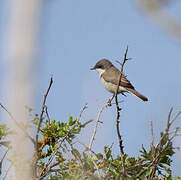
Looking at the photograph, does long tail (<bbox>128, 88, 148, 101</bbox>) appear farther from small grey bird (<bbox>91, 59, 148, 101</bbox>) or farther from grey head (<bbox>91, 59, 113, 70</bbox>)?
grey head (<bbox>91, 59, 113, 70</bbox>)

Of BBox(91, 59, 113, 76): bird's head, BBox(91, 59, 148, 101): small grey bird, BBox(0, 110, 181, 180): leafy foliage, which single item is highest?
BBox(91, 59, 113, 76): bird's head

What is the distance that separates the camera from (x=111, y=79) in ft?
32.9

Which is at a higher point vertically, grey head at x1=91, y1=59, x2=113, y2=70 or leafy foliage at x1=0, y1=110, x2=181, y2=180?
grey head at x1=91, y1=59, x2=113, y2=70

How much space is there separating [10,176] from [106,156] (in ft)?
2.91

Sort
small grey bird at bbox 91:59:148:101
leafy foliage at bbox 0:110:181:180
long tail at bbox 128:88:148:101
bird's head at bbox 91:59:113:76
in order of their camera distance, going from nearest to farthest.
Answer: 1. leafy foliage at bbox 0:110:181:180
2. long tail at bbox 128:88:148:101
3. small grey bird at bbox 91:59:148:101
4. bird's head at bbox 91:59:113:76

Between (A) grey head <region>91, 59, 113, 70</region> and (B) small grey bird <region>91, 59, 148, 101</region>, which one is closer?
(B) small grey bird <region>91, 59, 148, 101</region>

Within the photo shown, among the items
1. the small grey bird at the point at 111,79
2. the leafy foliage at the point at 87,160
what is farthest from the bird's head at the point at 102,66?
the leafy foliage at the point at 87,160

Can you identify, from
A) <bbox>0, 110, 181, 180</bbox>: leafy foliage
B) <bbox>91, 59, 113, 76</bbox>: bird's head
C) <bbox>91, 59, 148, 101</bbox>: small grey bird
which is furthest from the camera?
<bbox>91, 59, 113, 76</bbox>: bird's head

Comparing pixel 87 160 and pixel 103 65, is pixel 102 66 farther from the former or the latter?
pixel 87 160

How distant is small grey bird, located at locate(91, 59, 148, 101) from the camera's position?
9.40 meters

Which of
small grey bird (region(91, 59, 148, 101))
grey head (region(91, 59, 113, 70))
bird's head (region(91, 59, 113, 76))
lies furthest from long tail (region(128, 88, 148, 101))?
grey head (region(91, 59, 113, 70))

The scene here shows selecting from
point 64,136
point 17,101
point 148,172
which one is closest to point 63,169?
point 64,136

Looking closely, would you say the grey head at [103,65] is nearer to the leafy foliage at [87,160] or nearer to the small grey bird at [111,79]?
the small grey bird at [111,79]

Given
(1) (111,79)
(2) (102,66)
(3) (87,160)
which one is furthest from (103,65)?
(3) (87,160)
